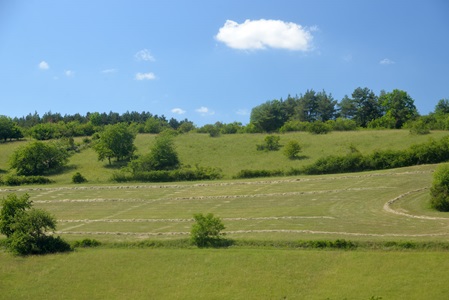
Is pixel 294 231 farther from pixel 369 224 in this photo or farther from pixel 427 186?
pixel 427 186

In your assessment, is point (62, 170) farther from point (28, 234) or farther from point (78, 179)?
point (28, 234)

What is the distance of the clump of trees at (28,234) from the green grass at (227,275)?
127cm

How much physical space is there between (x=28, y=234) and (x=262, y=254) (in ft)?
67.5

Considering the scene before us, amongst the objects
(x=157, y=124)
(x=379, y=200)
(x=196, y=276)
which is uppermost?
(x=157, y=124)

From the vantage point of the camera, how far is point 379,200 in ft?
165

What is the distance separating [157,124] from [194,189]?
2370 inches

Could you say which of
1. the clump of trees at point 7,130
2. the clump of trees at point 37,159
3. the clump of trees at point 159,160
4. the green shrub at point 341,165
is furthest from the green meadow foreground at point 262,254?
the clump of trees at point 7,130

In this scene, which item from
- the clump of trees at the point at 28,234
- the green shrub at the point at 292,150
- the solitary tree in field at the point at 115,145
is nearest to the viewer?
the clump of trees at the point at 28,234

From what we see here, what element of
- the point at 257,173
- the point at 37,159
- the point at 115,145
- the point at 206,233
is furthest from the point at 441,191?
→ the point at 37,159

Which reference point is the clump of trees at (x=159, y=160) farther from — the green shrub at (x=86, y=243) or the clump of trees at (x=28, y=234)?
the green shrub at (x=86, y=243)

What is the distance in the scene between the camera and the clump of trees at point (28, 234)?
41375mm

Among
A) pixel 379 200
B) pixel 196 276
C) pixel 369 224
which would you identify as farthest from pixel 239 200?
pixel 196 276

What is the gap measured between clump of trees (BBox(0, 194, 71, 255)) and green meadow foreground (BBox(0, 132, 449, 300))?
1.10 metres

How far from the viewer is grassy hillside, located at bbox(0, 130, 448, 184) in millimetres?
82250
